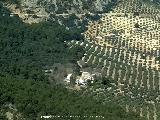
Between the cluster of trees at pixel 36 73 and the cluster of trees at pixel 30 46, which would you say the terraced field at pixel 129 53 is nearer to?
the cluster of trees at pixel 30 46

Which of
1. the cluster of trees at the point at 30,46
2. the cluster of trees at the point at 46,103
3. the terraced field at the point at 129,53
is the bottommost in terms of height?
the terraced field at the point at 129,53

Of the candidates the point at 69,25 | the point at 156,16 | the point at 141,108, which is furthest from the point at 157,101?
the point at 156,16

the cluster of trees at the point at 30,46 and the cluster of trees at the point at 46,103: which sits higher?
the cluster of trees at the point at 46,103

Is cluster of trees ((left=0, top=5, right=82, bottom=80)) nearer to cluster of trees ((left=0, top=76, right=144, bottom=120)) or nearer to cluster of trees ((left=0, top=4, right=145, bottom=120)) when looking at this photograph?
cluster of trees ((left=0, top=4, right=145, bottom=120))

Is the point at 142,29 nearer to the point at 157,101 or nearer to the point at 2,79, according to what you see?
the point at 157,101

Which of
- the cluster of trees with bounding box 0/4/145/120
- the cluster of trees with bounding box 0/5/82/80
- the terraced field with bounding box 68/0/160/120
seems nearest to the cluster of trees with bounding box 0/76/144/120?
the cluster of trees with bounding box 0/4/145/120

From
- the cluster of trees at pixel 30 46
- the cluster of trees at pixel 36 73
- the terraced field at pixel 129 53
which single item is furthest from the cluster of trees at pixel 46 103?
the cluster of trees at pixel 30 46

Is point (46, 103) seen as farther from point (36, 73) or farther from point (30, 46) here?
point (30, 46)

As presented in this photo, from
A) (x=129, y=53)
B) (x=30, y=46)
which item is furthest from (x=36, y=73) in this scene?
(x=129, y=53)

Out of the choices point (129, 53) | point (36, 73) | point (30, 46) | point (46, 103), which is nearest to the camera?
point (46, 103)
